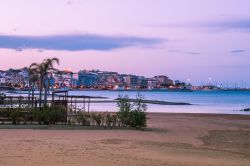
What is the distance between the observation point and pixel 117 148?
17984mm

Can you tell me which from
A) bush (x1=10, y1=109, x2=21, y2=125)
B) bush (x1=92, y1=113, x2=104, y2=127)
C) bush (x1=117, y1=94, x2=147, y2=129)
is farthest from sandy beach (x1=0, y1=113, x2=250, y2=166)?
bush (x1=10, y1=109, x2=21, y2=125)

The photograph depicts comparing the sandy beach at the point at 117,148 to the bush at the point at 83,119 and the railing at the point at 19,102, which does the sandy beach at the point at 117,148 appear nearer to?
the bush at the point at 83,119

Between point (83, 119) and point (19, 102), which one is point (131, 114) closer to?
point (83, 119)

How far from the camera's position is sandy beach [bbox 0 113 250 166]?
14719mm

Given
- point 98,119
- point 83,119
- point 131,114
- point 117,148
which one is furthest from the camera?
point 83,119

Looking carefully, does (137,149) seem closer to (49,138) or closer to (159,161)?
(159,161)

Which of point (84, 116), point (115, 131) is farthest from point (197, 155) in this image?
point (84, 116)

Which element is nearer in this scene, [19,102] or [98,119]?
[98,119]

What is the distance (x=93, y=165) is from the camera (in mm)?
13766

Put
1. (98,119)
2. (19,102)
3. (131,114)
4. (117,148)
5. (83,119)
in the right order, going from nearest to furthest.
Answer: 1. (117,148)
2. (98,119)
3. (131,114)
4. (83,119)
5. (19,102)

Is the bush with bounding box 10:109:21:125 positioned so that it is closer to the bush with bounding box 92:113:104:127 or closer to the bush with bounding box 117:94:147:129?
the bush with bounding box 92:113:104:127

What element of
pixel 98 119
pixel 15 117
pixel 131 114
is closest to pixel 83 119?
pixel 98 119

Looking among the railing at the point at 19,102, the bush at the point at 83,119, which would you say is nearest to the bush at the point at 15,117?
the railing at the point at 19,102

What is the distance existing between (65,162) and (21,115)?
46.0ft
